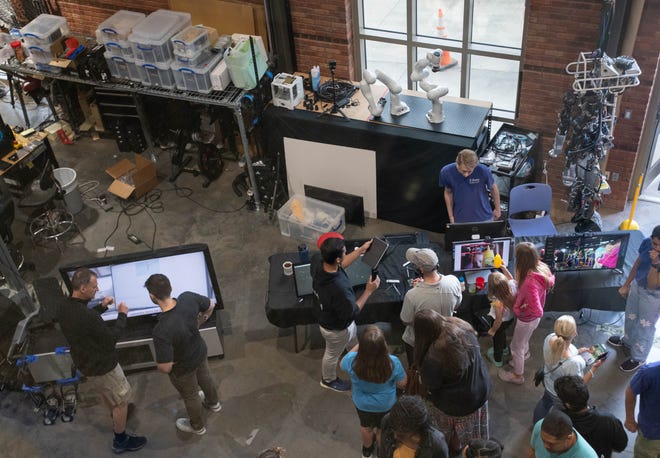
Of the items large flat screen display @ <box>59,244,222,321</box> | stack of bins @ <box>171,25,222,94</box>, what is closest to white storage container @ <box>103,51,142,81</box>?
stack of bins @ <box>171,25,222,94</box>

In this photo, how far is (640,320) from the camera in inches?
200

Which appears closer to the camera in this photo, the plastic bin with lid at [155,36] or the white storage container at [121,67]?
the plastic bin with lid at [155,36]

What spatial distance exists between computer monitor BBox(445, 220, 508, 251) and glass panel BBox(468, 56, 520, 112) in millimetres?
4250

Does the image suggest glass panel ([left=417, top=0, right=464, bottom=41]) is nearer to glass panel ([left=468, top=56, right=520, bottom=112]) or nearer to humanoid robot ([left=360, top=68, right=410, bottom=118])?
glass panel ([left=468, top=56, right=520, bottom=112])

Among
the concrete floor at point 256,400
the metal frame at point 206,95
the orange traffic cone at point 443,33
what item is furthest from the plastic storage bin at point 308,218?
the orange traffic cone at point 443,33

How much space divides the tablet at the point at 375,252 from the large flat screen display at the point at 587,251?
4.37 feet

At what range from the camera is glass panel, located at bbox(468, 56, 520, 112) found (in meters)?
9.36

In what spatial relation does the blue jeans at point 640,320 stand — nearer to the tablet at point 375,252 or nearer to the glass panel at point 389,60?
the tablet at point 375,252

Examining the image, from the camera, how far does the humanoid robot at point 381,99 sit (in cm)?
643

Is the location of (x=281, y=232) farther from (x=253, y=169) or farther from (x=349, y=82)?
(x=349, y=82)

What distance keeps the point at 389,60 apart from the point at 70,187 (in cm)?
526

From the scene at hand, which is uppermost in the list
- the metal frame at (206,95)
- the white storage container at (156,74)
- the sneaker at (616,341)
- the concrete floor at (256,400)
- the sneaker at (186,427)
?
the white storage container at (156,74)

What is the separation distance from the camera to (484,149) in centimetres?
Answer: 680

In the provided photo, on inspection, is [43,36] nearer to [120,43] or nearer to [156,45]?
[120,43]
